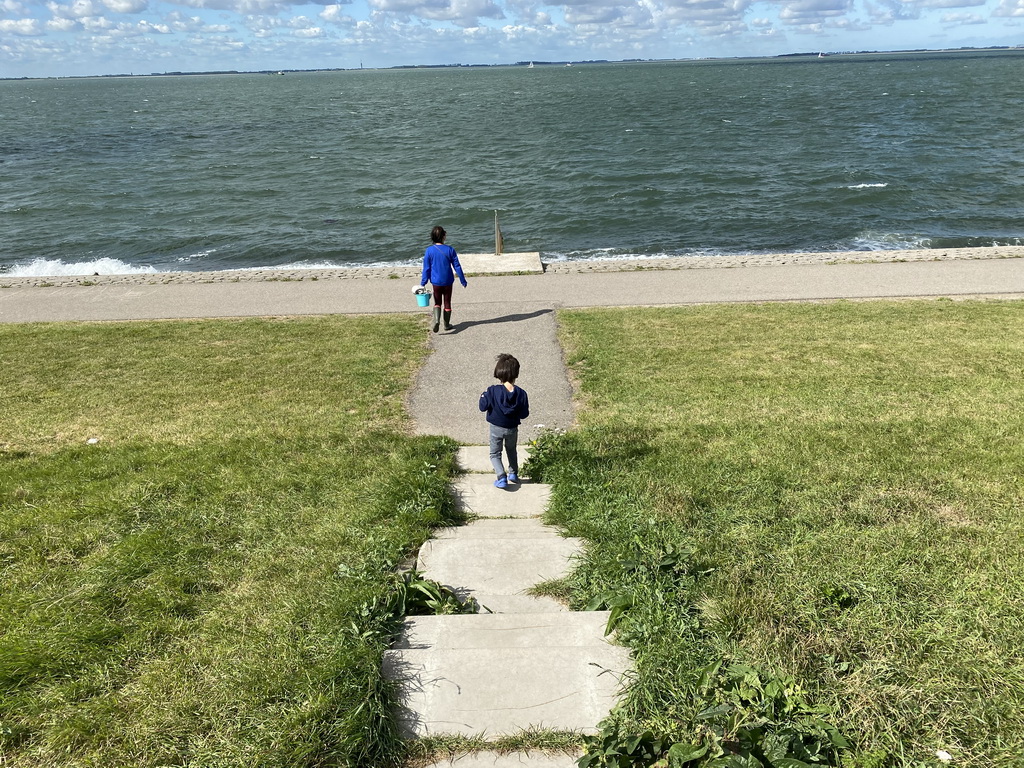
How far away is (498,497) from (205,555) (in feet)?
7.47

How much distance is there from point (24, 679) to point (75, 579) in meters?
1.00

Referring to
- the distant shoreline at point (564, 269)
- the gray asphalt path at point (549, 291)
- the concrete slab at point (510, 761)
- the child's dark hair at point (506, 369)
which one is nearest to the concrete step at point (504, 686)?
the concrete slab at point (510, 761)

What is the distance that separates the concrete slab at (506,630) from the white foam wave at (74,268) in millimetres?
20852

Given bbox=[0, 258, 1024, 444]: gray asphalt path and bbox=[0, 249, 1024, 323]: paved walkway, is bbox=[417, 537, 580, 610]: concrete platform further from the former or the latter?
bbox=[0, 249, 1024, 323]: paved walkway

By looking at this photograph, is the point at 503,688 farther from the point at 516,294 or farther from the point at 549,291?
the point at 549,291

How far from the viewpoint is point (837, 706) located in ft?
11.3

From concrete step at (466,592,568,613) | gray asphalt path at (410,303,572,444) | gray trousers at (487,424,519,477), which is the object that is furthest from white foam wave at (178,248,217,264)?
concrete step at (466,592,568,613)

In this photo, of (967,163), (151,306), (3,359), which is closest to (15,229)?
(151,306)

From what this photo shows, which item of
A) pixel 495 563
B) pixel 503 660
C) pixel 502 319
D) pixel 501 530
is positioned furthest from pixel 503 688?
pixel 502 319

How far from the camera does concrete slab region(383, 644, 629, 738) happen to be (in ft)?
11.3

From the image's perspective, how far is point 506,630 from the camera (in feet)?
13.1

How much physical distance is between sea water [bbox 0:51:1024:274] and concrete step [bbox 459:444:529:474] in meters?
14.9

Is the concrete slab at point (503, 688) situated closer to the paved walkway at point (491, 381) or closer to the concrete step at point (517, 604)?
the paved walkway at point (491, 381)

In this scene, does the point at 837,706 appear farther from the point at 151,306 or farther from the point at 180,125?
the point at 180,125
